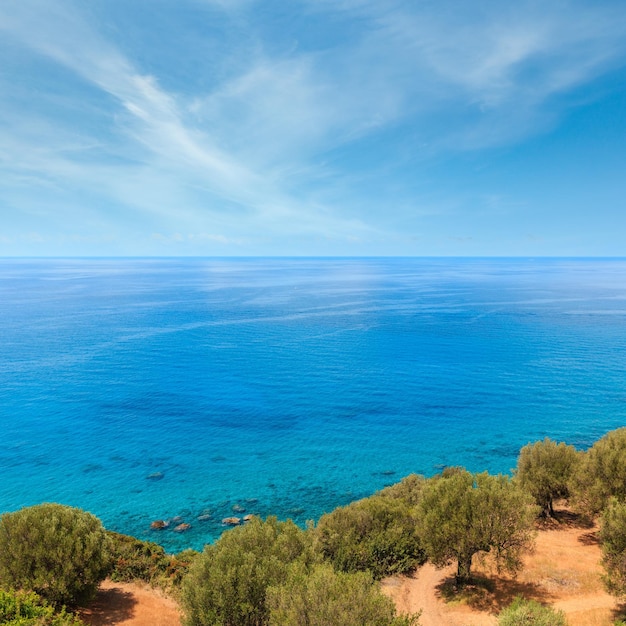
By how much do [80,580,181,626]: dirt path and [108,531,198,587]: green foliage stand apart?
79cm

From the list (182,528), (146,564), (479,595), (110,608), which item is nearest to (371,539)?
(479,595)

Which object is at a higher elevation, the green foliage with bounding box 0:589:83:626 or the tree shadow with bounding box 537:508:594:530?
the green foliage with bounding box 0:589:83:626

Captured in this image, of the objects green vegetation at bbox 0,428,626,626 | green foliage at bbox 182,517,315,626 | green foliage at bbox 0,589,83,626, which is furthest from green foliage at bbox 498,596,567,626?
green foliage at bbox 0,589,83,626

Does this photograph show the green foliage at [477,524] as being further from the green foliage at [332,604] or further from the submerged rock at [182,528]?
the submerged rock at [182,528]

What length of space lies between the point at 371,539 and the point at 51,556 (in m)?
25.5

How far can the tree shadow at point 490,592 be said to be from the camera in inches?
1181

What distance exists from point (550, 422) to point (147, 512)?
7168 cm

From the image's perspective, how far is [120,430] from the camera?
7494 cm

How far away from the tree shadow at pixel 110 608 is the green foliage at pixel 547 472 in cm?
3929

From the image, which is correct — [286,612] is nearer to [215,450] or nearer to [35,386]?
[215,450]

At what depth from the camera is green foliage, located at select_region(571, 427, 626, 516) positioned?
3559 centimetres

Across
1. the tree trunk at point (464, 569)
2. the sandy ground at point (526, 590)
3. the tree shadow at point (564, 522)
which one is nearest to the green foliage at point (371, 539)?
the sandy ground at point (526, 590)

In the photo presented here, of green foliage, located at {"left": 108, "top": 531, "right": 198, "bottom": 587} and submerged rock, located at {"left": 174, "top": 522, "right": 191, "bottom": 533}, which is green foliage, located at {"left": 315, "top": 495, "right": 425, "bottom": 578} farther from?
submerged rock, located at {"left": 174, "top": 522, "right": 191, "bottom": 533}

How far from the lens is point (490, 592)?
31.3 m
